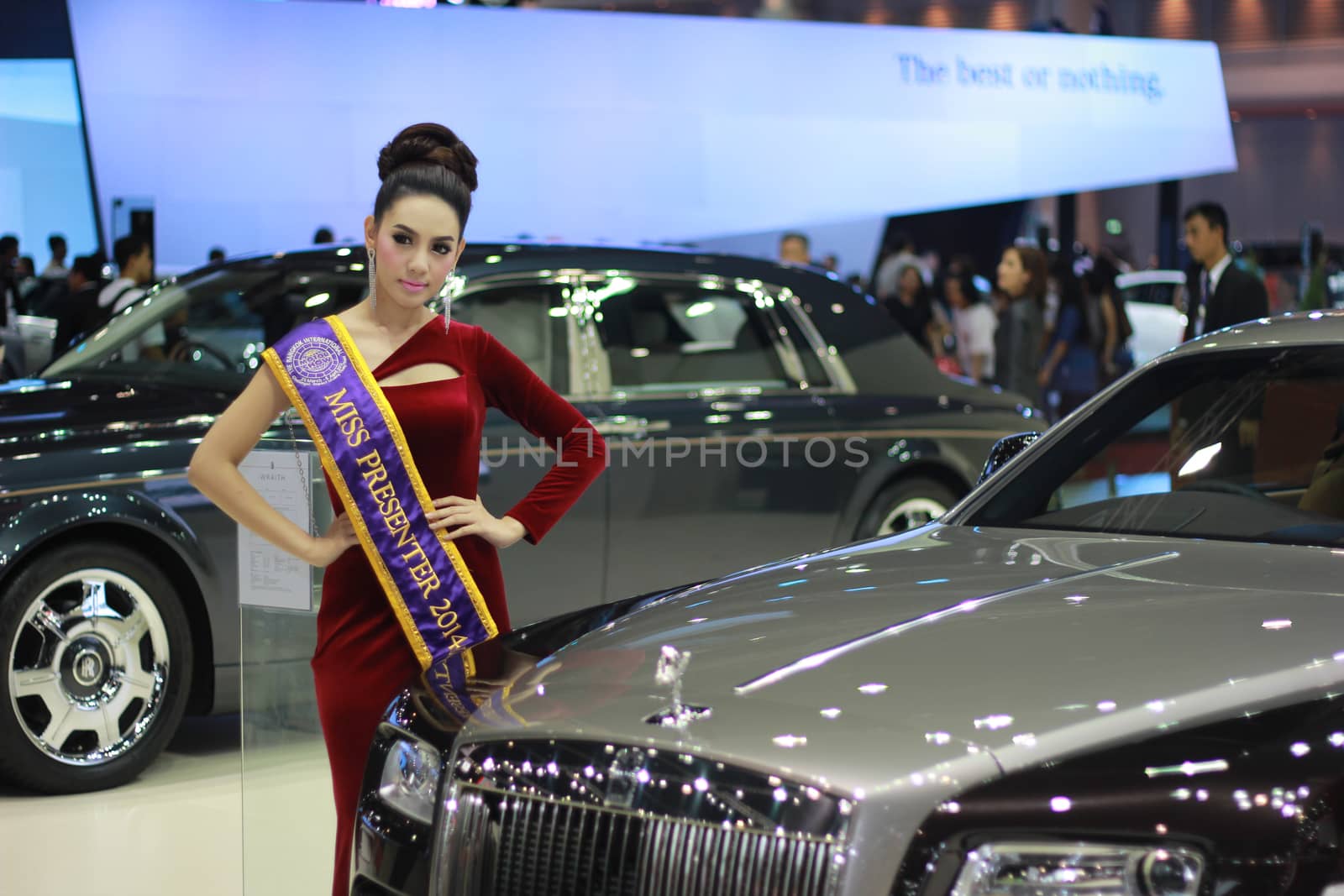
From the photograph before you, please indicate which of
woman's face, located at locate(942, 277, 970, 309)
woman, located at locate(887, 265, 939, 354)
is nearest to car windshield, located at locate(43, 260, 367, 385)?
woman, located at locate(887, 265, 939, 354)

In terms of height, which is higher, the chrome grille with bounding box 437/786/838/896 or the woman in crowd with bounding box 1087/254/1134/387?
the woman in crowd with bounding box 1087/254/1134/387

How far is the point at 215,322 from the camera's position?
5.44 meters

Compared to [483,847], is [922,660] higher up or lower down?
higher up

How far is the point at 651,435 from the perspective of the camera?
557 cm

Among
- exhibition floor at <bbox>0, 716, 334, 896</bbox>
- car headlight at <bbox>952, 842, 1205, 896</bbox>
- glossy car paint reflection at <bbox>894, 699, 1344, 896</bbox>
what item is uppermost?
glossy car paint reflection at <bbox>894, 699, 1344, 896</bbox>

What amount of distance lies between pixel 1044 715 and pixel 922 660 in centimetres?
27

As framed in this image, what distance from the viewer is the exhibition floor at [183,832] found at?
3660mm

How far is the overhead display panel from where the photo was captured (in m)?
10.6

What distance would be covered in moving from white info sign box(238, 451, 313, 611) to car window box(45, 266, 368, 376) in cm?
202

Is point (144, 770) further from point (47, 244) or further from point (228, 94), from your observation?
point (47, 244)

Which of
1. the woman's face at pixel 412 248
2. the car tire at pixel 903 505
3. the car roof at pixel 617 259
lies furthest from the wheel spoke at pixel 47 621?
the car tire at pixel 903 505

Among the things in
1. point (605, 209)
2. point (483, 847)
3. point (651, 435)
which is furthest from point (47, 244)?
point (483, 847)

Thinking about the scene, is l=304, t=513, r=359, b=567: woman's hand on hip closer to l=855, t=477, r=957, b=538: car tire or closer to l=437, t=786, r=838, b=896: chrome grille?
l=437, t=786, r=838, b=896: chrome grille

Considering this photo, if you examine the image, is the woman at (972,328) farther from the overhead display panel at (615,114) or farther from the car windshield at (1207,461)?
the car windshield at (1207,461)
